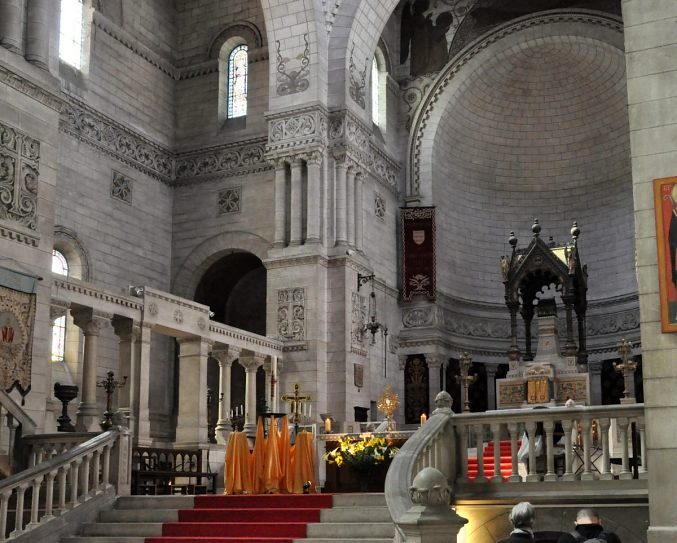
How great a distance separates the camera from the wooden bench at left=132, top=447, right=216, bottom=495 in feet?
52.9

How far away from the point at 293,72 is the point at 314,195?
10.7ft

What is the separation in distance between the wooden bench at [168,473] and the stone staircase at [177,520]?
2.64 meters

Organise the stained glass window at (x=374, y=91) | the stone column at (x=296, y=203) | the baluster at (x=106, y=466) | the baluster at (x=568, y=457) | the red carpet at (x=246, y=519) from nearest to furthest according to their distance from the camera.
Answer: the baluster at (x=568, y=457)
the red carpet at (x=246, y=519)
the baluster at (x=106, y=466)
the stone column at (x=296, y=203)
the stained glass window at (x=374, y=91)

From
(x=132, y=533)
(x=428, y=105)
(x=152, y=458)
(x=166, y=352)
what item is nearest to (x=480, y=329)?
(x=428, y=105)

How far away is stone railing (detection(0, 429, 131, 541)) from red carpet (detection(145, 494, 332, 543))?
4.30 feet

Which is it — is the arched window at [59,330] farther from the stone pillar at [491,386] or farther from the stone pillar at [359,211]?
the stone pillar at [491,386]

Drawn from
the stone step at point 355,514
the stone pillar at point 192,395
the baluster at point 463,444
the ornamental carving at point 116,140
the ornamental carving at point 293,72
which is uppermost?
the ornamental carving at point 293,72

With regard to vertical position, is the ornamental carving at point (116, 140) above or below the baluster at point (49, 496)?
above

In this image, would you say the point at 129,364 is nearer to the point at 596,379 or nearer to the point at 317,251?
the point at 317,251

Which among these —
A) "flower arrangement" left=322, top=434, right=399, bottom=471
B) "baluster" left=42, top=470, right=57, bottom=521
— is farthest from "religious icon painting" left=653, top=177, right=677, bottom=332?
"baluster" left=42, top=470, right=57, bottom=521

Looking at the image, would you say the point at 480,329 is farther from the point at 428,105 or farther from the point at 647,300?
the point at 647,300

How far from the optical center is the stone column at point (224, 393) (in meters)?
20.9

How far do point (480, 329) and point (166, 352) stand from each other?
30.6ft

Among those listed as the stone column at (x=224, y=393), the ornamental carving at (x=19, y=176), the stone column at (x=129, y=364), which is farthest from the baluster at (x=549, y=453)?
the stone column at (x=224, y=393)
